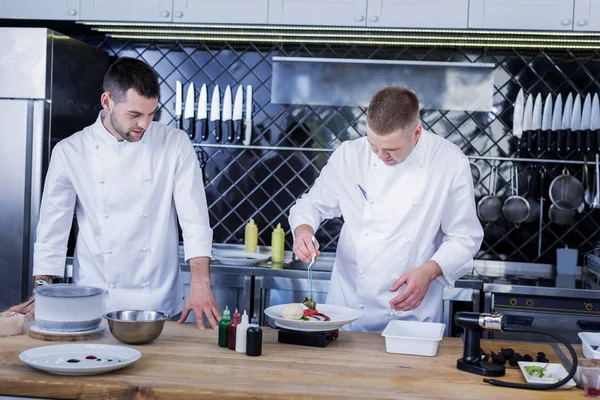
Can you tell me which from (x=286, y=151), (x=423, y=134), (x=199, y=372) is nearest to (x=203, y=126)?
(x=286, y=151)

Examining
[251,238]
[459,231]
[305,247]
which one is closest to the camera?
[305,247]

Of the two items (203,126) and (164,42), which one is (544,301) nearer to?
(203,126)

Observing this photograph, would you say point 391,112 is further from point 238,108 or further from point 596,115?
point 596,115

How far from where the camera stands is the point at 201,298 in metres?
2.58


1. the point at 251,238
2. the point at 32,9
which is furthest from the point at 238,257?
the point at 32,9

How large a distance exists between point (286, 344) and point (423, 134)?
1060mm

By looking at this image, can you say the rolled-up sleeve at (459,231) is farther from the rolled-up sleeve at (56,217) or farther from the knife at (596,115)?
the knife at (596,115)

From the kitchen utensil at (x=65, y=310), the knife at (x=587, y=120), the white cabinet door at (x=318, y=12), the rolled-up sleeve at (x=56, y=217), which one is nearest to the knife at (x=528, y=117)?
the knife at (x=587, y=120)

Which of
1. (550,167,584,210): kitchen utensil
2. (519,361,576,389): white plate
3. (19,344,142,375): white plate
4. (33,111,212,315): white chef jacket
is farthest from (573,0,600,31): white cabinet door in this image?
(19,344,142,375): white plate

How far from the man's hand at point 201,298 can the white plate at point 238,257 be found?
1.14 metres

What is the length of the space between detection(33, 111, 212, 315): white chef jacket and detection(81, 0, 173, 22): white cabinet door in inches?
52.5

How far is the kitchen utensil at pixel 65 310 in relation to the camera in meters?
2.20

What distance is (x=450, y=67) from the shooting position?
4.12 metres

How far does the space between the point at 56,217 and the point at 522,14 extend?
8.17ft
